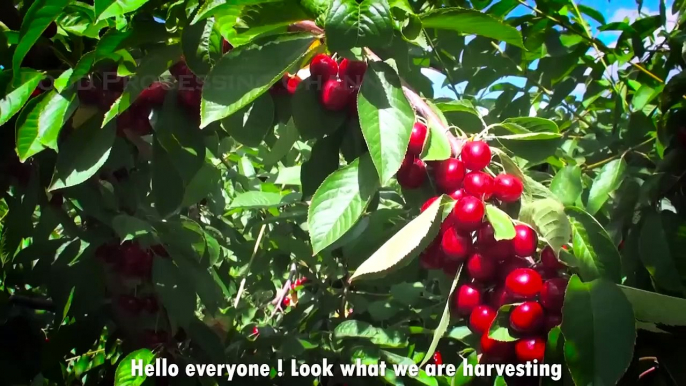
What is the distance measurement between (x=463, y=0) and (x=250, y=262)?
2.58 ft

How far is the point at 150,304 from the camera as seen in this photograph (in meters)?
1.00

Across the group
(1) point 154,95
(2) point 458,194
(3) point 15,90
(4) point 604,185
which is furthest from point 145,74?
(4) point 604,185

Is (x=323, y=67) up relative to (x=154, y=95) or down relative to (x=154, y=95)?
up

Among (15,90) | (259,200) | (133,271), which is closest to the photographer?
(15,90)

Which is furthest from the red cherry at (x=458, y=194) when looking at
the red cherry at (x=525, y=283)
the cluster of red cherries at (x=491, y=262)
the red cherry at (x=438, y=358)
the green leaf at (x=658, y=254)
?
the red cherry at (x=438, y=358)

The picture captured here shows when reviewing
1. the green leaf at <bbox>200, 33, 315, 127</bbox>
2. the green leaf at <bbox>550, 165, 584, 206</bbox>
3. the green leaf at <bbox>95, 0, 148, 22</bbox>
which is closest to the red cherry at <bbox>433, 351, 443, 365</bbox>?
the green leaf at <bbox>550, 165, 584, 206</bbox>

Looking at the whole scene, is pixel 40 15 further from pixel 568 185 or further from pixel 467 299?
pixel 568 185

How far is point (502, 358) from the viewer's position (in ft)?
2.15

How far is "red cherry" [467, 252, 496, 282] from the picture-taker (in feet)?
2.12

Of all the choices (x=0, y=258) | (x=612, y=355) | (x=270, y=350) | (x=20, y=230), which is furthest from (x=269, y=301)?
(x=612, y=355)

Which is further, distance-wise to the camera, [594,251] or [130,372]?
[130,372]

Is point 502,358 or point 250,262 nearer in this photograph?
point 502,358

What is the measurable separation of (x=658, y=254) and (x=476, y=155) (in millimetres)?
337

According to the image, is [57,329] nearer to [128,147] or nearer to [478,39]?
[128,147]
